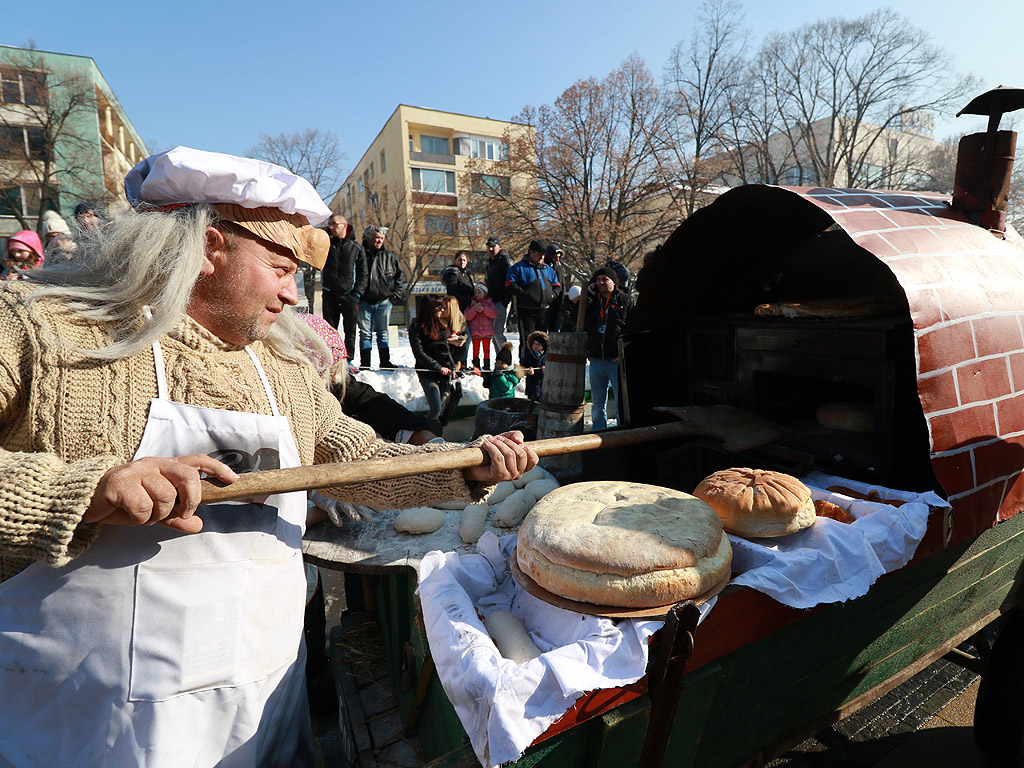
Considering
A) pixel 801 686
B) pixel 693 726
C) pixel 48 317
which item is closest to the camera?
pixel 48 317

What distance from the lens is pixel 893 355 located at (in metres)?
2.03

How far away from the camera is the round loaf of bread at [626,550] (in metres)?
1.33

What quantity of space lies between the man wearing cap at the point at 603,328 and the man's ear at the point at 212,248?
5485mm

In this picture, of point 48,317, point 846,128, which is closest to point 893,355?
point 48,317

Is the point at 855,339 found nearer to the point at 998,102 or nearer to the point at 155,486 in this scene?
the point at 998,102

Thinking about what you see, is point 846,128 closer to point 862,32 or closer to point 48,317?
point 862,32

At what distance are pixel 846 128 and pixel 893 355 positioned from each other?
99.3ft

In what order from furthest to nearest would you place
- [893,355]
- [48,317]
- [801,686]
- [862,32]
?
[862,32]
[893,355]
[801,686]
[48,317]

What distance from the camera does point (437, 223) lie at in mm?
33375

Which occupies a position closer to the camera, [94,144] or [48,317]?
[48,317]

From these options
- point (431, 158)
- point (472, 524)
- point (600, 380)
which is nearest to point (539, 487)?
point (472, 524)

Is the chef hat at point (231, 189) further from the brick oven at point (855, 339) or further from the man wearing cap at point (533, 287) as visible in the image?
the man wearing cap at point (533, 287)

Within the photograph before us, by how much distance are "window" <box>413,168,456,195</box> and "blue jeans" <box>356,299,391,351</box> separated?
29080mm

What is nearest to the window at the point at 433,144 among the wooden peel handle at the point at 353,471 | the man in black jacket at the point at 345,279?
the man in black jacket at the point at 345,279
